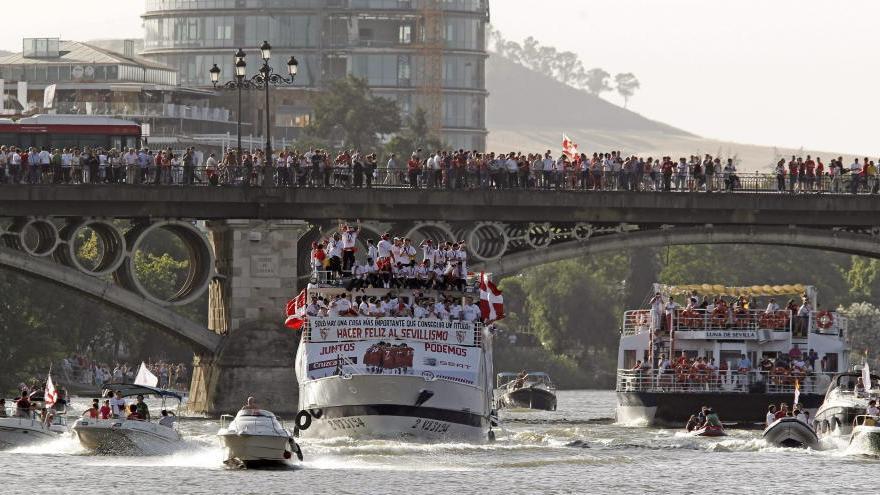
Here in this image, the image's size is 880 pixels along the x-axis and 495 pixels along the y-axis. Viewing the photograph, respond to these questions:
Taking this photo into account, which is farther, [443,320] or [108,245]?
[108,245]

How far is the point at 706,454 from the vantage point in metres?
89.1

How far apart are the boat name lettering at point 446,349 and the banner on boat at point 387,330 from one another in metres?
0.16

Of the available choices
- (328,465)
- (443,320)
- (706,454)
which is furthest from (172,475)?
(706,454)

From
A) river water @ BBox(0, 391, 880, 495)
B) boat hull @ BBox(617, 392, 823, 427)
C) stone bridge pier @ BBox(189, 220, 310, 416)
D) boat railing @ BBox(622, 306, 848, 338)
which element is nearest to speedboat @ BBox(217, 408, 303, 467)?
river water @ BBox(0, 391, 880, 495)

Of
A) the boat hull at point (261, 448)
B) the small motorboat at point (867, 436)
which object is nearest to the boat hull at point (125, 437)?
→ the boat hull at point (261, 448)

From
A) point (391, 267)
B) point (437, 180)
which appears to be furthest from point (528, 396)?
point (391, 267)

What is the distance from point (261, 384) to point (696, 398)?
1626 cm

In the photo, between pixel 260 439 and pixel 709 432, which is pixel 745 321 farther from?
pixel 260 439

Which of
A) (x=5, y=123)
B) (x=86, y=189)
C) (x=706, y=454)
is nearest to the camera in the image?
(x=706, y=454)

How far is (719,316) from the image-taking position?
107000mm

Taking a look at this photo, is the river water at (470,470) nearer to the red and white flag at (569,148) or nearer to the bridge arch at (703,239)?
the bridge arch at (703,239)

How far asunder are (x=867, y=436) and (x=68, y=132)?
39277mm

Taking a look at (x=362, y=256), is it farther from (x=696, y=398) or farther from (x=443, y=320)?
(x=443, y=320)

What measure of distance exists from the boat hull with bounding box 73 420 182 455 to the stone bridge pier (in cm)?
2594
